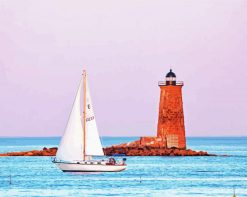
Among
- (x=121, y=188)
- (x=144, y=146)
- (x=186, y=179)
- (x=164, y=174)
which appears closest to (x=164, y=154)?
(x=144, y=146)

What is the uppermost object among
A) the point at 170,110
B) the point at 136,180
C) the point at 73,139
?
the point at 170,110

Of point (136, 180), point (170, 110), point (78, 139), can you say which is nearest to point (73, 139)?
point (78, 139)

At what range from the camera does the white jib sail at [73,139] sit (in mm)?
73438

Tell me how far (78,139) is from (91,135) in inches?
41.6

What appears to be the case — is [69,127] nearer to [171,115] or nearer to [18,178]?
[18,178]

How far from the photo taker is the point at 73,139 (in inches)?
2899

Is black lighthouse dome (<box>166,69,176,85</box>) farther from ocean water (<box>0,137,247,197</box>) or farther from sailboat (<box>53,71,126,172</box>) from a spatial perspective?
sailboat (<box>53,71,126,172</box>)

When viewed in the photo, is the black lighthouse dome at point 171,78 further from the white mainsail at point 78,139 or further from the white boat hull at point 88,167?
the white mainsail at point 78,139

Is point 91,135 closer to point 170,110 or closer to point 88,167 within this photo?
point 88,167

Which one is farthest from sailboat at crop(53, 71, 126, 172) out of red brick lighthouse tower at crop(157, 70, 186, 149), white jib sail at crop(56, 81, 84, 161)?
red brick lighthouse tower at crop(157, 70, 186, 149)

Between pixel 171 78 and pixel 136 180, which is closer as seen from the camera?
pixel 136 180

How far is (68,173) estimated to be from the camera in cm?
7744

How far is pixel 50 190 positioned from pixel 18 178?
13348 mm

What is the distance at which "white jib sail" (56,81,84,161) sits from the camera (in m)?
73.4
